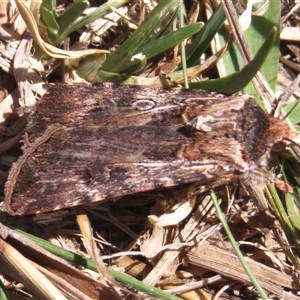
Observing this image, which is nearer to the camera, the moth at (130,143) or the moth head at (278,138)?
the moth at (130,143)

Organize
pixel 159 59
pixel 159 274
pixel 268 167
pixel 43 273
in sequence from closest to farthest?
pixel 43 273 < pixel 159 274 < pixel 268 167 < pixel 159 59

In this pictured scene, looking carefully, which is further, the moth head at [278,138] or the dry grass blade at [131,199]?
the moth head at [278,138]

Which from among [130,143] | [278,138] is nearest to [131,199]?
[130,143]

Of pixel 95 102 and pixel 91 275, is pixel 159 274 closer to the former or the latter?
pixel 91 275

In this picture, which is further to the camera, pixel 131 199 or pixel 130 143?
pixel 131 199

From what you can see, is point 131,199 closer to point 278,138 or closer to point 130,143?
point 130,143

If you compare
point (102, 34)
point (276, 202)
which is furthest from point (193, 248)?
point (102, 34)

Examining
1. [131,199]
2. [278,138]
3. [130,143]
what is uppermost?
[278,138]

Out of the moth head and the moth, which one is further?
the moth head
